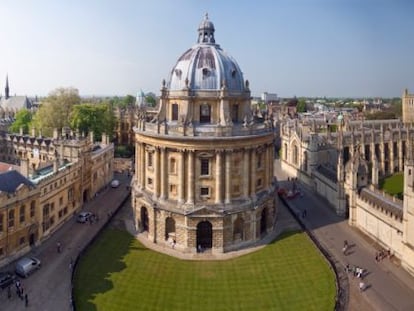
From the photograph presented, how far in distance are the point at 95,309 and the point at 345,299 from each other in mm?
18836

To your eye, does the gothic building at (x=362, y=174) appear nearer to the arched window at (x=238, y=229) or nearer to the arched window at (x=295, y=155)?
the arched window at (x=295, y=155)

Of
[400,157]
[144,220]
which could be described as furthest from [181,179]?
[400,157]

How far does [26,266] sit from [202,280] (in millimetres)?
15111

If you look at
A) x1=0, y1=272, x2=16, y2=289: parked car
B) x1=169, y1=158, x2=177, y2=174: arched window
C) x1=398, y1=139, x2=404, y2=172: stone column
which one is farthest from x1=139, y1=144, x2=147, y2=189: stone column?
x1=398, y1=139, x2=404, y2=172: stone column

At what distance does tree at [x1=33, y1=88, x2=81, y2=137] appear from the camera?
84.6m

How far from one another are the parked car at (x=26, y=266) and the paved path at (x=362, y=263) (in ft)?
86.3

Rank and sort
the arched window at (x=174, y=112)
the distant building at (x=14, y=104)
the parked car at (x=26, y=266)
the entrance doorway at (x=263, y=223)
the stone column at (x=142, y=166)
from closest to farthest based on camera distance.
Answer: the parked car at (x=26, y=266)
the arched window at (x=174, y=112)
the stone column at (x=142, y=166)
the entrance doorway at (x=263, y=223)
the distant building at (x=14, y=104)

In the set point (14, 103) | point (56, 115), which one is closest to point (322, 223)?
point (56, 115)

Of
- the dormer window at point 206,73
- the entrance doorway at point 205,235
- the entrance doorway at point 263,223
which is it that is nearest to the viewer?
the entrance doorway at point 205,235

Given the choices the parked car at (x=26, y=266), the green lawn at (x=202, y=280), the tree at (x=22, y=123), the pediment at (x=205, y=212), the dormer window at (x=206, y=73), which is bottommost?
the green lawn at (x=202, y=280)

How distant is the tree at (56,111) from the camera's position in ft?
277

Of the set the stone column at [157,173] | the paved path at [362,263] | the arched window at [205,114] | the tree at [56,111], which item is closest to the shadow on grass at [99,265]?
the stone column at [157,173]

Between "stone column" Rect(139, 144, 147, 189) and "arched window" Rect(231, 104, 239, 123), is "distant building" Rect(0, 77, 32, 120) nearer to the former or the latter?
"stone column" Rect(139, 144, 147, 189)

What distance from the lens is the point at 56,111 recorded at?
85.6 meters
